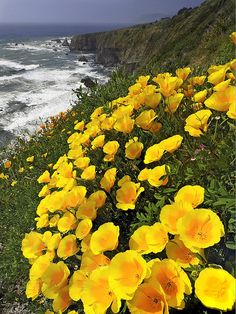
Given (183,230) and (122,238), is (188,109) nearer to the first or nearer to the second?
(122,238)

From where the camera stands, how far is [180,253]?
66.4 inches

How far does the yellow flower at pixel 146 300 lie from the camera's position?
4.97 ft

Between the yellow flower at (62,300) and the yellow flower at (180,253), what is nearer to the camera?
the yellow flower at (180,253)

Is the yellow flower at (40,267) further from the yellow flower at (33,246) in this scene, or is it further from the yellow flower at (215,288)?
the yellow flower at (215,288)

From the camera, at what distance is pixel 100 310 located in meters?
1.64

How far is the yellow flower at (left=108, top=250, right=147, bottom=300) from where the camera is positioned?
4.96ft

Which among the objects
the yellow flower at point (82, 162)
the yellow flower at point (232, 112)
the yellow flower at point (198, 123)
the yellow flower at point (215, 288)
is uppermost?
the yellow flower at point (232, 112)

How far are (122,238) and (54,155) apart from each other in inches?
96.4

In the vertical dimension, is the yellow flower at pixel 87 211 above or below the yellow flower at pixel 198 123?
below

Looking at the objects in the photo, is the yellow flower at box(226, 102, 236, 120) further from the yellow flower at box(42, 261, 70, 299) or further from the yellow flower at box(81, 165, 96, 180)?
the yellow flower at box(42, 261, 70, 299)

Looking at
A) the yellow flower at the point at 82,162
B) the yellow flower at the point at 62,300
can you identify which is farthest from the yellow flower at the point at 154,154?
the yellow flower at the point at 62,300

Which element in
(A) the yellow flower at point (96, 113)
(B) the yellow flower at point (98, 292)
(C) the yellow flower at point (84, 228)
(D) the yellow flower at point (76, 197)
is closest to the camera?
(B) the yellow flower at point (98, 292)

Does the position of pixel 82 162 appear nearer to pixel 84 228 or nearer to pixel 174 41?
pixel 84 228

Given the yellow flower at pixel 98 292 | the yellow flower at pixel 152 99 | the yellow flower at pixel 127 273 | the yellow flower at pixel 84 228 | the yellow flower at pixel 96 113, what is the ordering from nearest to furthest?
the yellow flower at pixel 127 273 < the yellow flower at pixel 98 292 < the yellow flower at pixel 84 228 < the yellow flower at pixel 152 99 < the yellow flower at pixel 96 113
